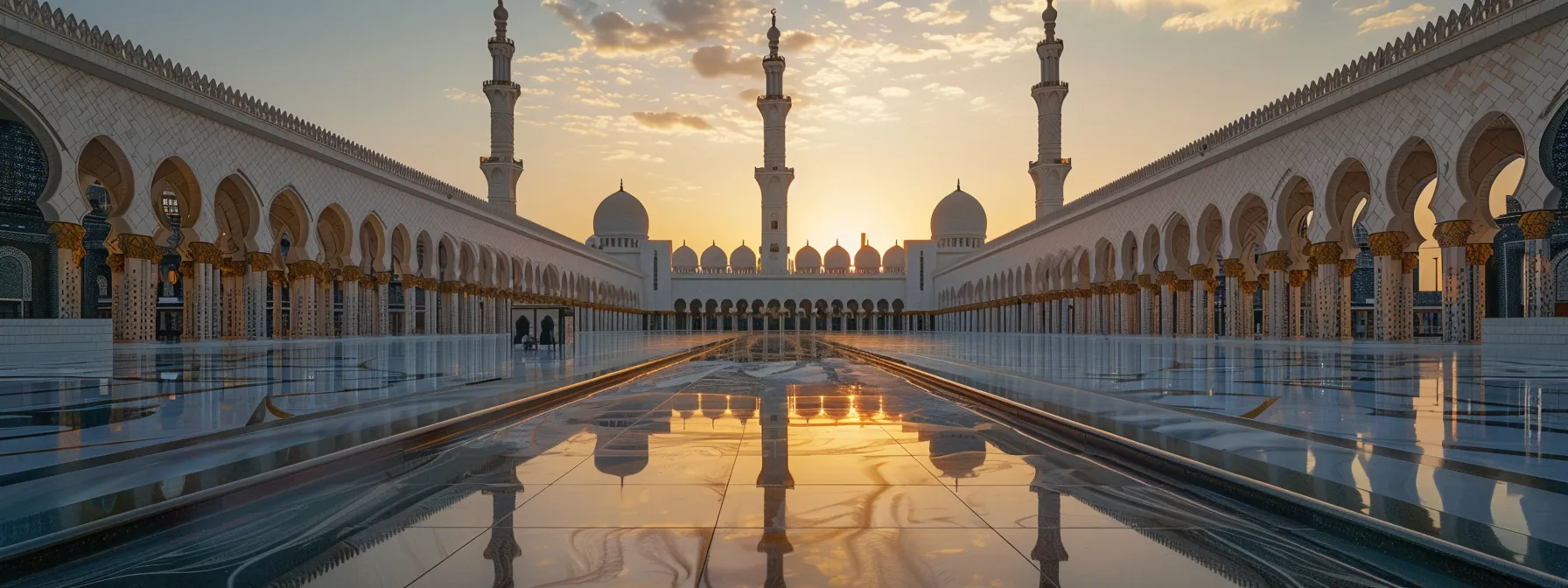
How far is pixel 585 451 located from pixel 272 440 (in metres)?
1.29

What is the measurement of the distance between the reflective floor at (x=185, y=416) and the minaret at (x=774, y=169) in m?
38.3

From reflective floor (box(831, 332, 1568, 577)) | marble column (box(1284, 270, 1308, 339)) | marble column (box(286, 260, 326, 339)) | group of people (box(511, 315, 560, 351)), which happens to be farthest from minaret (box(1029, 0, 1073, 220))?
reflective floor (box(831, 332, 1568, 577))

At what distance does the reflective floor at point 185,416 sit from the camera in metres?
2.77

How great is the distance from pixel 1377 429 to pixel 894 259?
6037 cm

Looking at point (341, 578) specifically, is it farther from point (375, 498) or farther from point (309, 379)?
point (309, 379)

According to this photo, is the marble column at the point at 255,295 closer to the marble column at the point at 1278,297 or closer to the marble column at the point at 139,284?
the marble column at the point at 139,284

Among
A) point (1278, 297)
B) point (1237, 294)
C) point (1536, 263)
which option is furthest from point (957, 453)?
point (1237, 294)

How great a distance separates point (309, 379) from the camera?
7664 mm

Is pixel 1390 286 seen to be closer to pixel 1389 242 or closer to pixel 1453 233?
pixel 1389 242

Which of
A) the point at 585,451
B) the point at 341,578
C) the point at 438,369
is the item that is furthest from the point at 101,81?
the point at 341,578

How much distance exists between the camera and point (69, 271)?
1309 centimetres

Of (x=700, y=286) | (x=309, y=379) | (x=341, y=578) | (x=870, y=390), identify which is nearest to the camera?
(x=341, y=578)

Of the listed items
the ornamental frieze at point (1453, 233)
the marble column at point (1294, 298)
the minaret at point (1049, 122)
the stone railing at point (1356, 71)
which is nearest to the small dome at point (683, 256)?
the minaret at point (1049, 122)

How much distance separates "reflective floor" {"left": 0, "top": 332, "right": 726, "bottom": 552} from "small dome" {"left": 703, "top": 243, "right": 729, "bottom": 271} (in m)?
54.9
